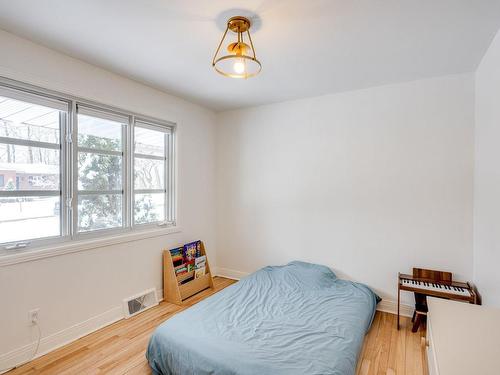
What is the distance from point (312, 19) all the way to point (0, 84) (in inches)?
92.8

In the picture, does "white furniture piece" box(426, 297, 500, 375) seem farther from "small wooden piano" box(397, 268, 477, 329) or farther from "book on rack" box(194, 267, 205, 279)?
"book on rack" box(194, 267, 205, 279)

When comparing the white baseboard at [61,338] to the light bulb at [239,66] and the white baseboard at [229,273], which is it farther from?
the light bulb at [239,66]

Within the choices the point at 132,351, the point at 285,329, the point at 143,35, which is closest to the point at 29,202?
the point at 132,351

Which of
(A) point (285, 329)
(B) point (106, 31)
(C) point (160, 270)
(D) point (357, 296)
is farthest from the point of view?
(C) point (160, 270)

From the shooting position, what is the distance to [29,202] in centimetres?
222

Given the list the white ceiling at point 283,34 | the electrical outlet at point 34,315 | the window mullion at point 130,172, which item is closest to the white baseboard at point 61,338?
the electrical outlet at point 34,315

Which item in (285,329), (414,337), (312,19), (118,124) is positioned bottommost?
(414,337)

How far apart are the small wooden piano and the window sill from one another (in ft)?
8.98

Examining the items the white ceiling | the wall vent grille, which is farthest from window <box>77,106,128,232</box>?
the wall vent grille

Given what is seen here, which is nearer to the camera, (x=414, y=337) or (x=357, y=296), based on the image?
(x=414, y=337)

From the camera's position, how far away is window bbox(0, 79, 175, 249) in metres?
2.12

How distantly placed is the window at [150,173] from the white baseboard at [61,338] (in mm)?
990

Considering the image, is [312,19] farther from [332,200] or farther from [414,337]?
[414,337]

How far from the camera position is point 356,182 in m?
3.15
